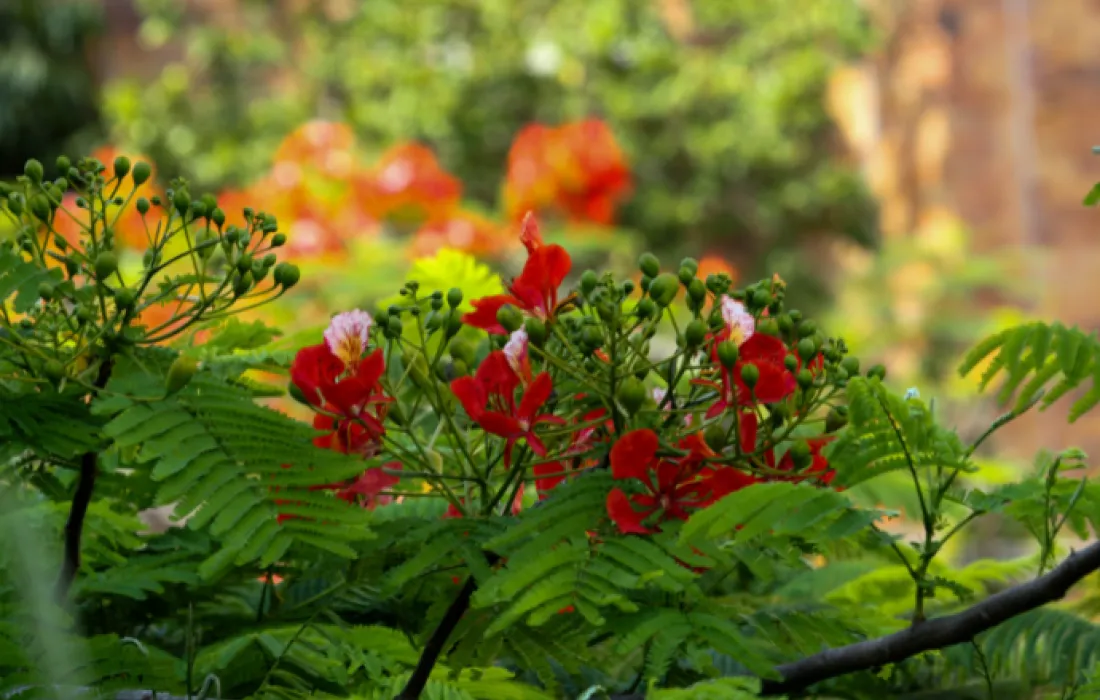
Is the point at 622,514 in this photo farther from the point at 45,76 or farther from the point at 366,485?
the point at 45,76

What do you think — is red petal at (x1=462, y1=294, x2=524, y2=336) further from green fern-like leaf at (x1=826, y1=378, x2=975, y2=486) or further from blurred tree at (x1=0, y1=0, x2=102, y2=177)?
blurred tree at (x1=0, y1=0, x2=102, y2=177)

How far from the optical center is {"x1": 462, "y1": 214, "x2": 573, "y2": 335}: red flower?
792mm

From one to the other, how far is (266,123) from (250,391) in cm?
697

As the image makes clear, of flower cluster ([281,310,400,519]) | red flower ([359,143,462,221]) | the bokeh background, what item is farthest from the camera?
the bokeh background

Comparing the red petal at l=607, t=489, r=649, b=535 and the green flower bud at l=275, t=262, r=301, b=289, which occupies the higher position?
the green flower bud at l=275, t=262, r=301, b=289

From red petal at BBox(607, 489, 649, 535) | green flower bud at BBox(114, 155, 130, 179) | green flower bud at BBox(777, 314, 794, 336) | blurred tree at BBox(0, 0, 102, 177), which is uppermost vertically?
blurred tree at BBox(0, 0, 102, 177)

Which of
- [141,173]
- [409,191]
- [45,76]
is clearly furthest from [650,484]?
[45,76]

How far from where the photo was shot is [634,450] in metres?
0.71

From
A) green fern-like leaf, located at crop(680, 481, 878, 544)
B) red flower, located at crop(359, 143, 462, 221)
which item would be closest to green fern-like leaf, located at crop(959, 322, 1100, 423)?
green fern-like leaf, located at crop(680, 481, 878, 544)

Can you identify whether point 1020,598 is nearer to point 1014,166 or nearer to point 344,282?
point 344,282

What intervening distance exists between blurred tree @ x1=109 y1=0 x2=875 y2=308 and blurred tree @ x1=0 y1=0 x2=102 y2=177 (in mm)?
3265

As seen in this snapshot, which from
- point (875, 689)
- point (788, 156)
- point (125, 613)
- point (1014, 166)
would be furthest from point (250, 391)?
point (1014, 166)

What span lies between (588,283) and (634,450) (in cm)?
10

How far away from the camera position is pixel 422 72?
6984 mm
